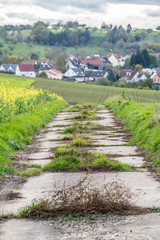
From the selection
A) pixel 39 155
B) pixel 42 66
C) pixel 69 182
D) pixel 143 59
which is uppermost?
pixel 69 182

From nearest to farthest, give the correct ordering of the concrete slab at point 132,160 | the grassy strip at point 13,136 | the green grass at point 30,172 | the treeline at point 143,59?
the green grass at point 30,172 < the grassy strip at point 13,136 < the concrete slab at point 132,160 < the treeline at point 143,59

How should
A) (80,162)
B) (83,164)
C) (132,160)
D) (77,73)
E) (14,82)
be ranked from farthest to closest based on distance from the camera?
1. (77,73)
2. (14,82)
3. (132,160)
4. (80,162)
5. (83,164)

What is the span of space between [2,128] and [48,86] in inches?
2690

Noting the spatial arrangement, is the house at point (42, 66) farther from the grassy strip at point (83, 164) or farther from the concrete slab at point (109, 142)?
the grassy strip at point (83, 164)

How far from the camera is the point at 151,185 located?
8.20 metres

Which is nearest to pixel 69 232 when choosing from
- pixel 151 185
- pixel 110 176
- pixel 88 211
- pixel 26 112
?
pixel 88 211

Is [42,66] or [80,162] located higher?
[80,162]

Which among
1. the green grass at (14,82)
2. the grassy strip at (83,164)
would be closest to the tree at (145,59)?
the green grass at (14,82)

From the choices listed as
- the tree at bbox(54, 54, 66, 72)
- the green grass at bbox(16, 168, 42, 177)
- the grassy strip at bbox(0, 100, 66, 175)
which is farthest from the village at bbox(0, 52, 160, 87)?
the green grass at bbox(16, 168, 42, 177)

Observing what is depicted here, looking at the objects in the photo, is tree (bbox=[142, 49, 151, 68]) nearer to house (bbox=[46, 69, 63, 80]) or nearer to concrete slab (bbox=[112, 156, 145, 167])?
house (bbox=[46, 69, 63, 80])

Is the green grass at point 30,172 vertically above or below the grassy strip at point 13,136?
above

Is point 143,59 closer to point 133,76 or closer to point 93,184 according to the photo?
point 133,76

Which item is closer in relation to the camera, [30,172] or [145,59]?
[30,172]

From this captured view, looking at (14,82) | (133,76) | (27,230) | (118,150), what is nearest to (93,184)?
(27,230)
